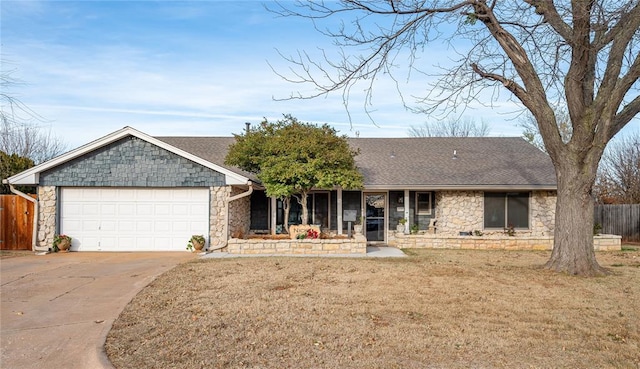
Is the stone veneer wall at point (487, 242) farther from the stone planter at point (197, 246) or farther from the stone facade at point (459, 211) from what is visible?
the stone planter at point (197, 246)

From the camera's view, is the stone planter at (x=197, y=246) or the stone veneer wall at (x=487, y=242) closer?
the stone planter at (x=197, y=246)

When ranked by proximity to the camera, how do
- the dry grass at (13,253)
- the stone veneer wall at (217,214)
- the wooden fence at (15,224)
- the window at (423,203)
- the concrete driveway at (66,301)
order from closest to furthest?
1. the concrete driveway at (66,301)
2. the dry grass at (13,253)
3. the stone veneer wall at (217,214)
4. the wooden fence at (15,224)
5. the window at (423,203)

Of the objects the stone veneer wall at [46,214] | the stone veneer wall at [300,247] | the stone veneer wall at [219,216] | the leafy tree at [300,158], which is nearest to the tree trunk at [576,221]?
the stone veneer wall at [300,247]

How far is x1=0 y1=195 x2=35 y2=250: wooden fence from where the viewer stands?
1553 cm

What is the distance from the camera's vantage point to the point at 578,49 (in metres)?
10.2

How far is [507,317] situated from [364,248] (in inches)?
308

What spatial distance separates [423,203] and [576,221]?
790 centimetres

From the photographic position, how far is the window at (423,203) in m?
18.2

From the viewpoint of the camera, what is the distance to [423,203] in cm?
1830

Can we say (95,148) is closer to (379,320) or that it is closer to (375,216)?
(375,216)

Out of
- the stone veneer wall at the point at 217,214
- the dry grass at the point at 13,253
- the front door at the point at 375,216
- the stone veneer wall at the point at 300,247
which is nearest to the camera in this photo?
the dry grass at the point at 13,253

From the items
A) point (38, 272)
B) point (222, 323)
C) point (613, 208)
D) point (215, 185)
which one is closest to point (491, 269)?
point (222, 323)

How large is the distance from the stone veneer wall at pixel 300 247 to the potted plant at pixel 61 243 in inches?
194

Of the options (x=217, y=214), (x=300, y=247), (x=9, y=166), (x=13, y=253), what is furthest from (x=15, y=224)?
(x=300, y=247)
